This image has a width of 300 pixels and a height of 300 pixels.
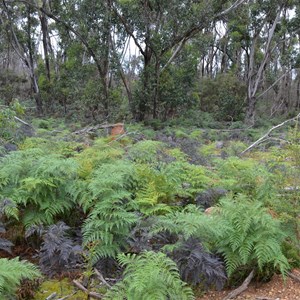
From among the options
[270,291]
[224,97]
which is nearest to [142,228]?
[270,291]

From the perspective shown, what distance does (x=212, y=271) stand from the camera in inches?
140

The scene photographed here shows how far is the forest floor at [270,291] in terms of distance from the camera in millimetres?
3545

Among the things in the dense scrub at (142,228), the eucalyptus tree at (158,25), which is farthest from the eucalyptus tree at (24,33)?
the dense scrub at (142,228)

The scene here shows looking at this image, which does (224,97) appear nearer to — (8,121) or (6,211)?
(8,121)

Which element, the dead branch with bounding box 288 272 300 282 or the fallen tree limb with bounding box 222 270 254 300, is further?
the dead branch with bounding box 288 272 300 282

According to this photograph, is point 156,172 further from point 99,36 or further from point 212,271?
point 99,36

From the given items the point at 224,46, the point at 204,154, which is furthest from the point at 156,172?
the point at 224,46

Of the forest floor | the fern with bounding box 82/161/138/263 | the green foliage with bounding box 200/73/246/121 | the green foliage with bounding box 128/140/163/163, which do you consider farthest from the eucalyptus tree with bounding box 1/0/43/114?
the forest floor

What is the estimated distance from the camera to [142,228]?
13.4 ft

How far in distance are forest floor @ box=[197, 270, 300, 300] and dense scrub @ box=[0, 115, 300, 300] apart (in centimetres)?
9

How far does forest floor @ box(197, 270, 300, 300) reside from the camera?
354cm

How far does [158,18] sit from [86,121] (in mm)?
5667

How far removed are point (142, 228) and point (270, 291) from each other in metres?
1.48

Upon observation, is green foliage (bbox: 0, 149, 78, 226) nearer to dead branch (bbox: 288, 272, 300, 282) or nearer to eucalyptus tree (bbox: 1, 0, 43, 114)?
dead branch (bbox: 288, 272, 300, 282)
